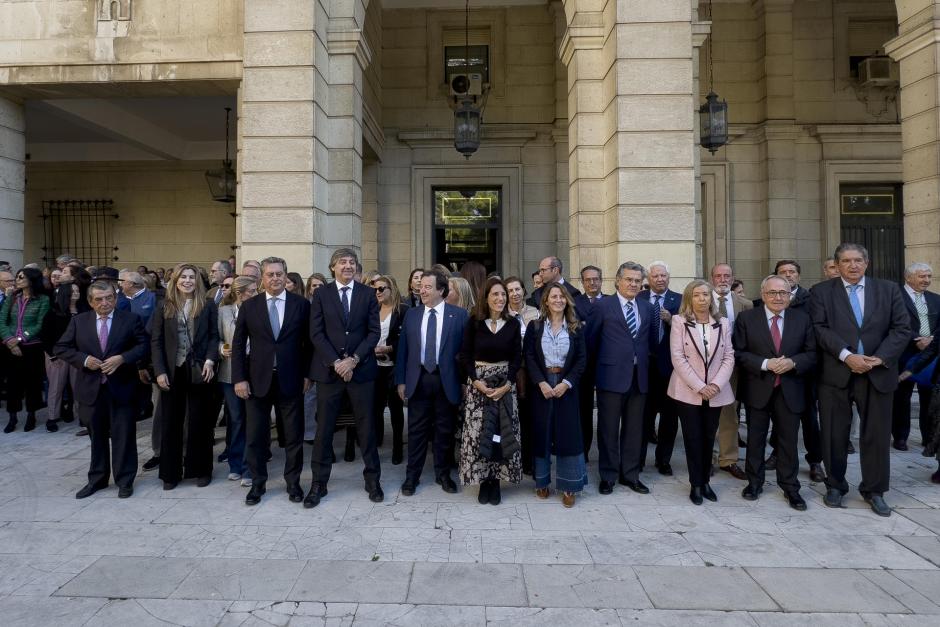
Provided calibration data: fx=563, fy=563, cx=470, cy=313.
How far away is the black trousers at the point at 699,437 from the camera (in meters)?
4.83

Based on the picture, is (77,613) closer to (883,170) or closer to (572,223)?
(572,223)

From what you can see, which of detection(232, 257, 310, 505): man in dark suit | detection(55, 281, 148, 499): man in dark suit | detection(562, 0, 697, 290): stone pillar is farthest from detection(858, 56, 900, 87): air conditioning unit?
detection(55, 281, 148, 499): man in dark suit

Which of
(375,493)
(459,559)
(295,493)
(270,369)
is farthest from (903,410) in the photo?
(270,369)

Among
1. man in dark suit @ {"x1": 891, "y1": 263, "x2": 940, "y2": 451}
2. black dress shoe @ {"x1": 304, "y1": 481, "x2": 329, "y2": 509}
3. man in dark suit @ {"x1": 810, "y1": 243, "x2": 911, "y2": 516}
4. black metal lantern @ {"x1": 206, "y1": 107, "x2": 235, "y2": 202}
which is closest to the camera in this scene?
man in dark suit @ {"x1": 810, "y1": 243, "x2": 911, "y2": 516}

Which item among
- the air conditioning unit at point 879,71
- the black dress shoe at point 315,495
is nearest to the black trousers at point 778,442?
the black dress shoe at point 315,495

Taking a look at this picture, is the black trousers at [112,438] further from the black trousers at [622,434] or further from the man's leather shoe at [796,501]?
the man's leather shoe at [796,501]

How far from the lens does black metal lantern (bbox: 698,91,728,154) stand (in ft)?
30.5

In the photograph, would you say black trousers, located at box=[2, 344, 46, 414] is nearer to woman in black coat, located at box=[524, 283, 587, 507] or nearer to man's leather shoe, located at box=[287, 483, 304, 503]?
man's leather shoe, located at box=[287, 483, 304, 503]

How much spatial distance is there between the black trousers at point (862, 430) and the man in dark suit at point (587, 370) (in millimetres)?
1966

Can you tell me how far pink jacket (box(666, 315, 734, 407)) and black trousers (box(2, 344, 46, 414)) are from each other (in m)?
7.99

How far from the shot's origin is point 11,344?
7.27 m

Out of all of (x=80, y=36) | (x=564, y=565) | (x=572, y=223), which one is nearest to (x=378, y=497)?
(x=564, y=565)

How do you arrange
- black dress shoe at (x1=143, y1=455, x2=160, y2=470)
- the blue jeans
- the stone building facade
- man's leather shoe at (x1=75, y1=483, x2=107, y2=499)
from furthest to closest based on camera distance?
the stone building facade
black dress shoe at (x1=143, y1=455, x2=160, y2=470)
the blue jeans
man's leather shoe at (x1=75, y1=483, x2=107, y2=499)

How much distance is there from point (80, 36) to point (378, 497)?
8251mm
